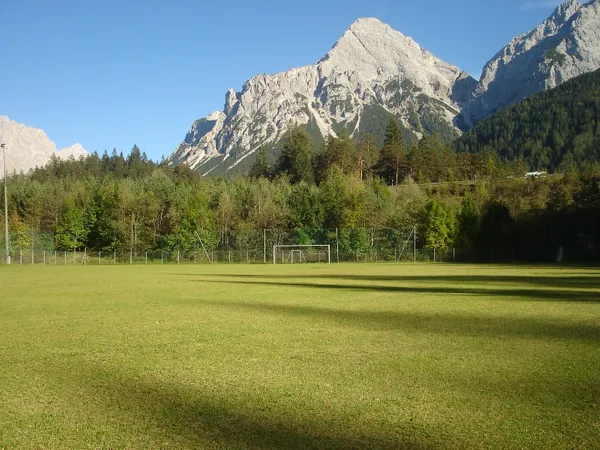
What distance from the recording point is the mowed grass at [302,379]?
492cm

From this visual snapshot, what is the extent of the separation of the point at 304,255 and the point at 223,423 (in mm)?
56599

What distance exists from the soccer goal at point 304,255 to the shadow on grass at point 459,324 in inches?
1839

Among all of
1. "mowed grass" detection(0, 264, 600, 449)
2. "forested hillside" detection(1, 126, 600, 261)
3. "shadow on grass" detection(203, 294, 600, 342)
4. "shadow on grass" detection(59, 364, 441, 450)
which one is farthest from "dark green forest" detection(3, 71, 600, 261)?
"shadow on grass" detection(59, 364, 441, 450)

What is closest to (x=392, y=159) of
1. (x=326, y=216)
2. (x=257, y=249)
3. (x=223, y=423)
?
(x=326, y=216)

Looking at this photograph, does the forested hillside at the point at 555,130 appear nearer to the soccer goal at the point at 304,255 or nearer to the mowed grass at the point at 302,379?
the soccer goal at the point at 304,255

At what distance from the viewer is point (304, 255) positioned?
61781 millimetres

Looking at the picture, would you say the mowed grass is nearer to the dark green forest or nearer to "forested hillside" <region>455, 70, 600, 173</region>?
the dark green forest

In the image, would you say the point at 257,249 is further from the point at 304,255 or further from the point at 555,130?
the point at 555,130

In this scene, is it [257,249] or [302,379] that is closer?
[302,379]

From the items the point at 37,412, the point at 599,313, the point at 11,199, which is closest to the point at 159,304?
the point at 37,412

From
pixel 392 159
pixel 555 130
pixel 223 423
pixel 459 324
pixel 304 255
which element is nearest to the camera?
pixel 223 423

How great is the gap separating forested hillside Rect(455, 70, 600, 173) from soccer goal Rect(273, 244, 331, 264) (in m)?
116

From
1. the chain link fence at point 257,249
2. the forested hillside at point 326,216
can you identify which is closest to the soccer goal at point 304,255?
the chain link fence at point 257,249

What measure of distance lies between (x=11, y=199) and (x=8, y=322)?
289 ft
